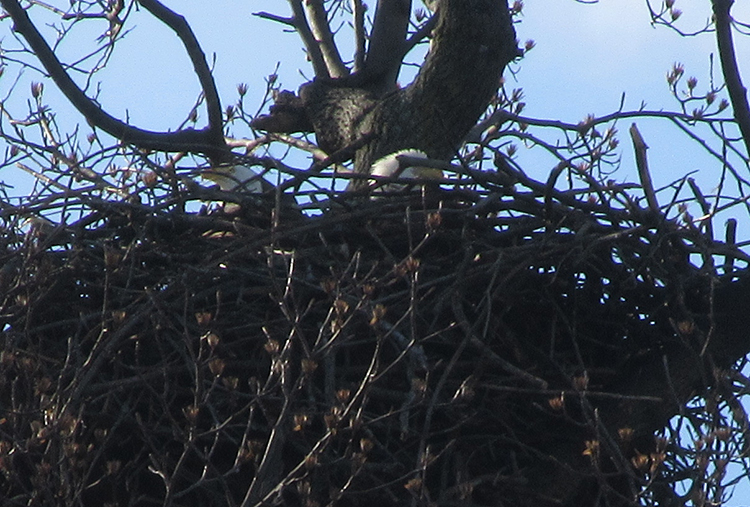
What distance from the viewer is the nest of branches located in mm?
3488

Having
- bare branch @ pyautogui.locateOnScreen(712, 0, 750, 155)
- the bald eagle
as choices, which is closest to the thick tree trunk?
the bald eagle

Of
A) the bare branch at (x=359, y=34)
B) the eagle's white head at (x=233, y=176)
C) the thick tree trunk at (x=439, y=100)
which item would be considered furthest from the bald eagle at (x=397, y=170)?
the bare branch at (x=359, y=34)

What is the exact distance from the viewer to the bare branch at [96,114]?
5.21 meters

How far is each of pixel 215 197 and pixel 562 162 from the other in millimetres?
979

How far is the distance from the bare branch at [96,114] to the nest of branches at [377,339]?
116 cm

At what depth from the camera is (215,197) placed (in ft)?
13.2

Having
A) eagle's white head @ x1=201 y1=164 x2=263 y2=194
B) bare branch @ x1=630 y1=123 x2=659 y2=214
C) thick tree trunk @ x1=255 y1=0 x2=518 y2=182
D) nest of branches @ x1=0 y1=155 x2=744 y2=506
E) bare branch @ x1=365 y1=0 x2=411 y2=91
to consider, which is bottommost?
nest of branches @ x1=0 y1=155 x2=744 y2=506

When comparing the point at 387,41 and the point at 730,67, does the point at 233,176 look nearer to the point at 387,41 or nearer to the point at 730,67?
the point at 387,41

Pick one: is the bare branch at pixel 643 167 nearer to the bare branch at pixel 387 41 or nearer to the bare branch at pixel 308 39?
the bare branch at pixel 387 41

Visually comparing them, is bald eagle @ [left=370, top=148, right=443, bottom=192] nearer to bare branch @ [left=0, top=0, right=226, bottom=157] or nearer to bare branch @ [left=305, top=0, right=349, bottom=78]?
bare branch @ [left=0, top=0, right=226, bottom=157]

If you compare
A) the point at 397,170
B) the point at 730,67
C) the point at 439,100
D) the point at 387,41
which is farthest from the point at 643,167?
the point at 387,41

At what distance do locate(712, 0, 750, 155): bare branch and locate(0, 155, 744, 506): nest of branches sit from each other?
0.36 m

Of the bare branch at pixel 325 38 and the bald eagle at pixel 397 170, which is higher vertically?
the bare branch at pixel 325 38

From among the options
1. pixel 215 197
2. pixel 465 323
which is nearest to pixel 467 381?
pixel 465 323
